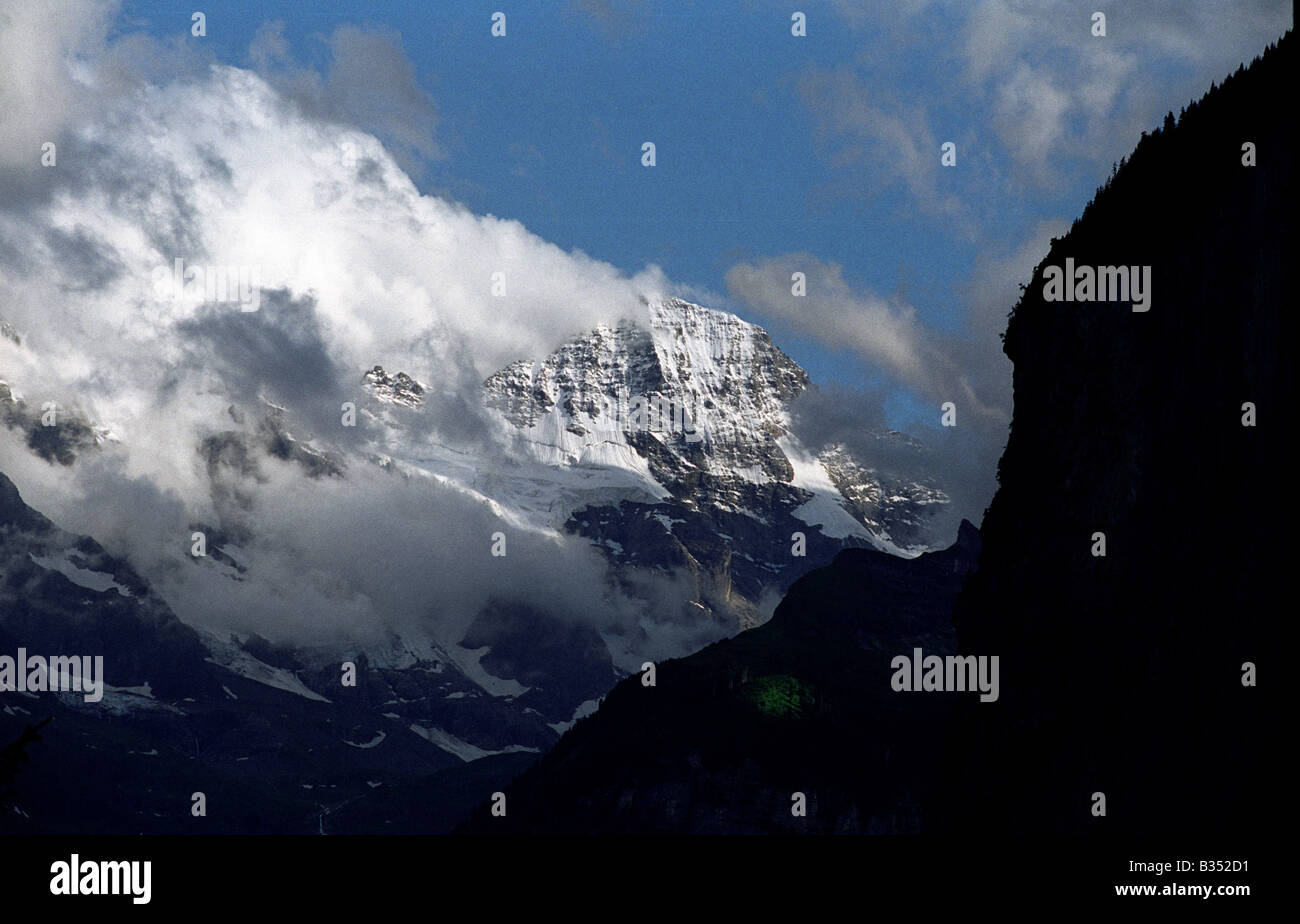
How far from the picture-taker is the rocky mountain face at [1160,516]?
130m

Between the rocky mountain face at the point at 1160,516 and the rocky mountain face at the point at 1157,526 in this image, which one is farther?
the rocky mountain face at the point at 1160,516

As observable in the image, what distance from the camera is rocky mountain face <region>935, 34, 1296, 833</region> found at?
130m

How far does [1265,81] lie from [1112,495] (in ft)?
132

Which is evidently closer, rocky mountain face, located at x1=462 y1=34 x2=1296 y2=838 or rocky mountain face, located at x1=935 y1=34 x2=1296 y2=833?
rocky mountain face, located at x1=462 y1=34 x2=1296 y2=838

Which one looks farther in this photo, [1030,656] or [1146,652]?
[1030,656]

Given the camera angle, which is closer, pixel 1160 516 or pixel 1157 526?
pixel 1160 516

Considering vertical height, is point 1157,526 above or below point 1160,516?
below

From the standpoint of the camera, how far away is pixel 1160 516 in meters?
155
